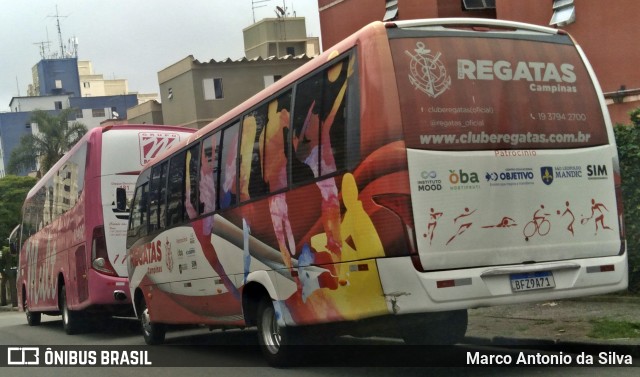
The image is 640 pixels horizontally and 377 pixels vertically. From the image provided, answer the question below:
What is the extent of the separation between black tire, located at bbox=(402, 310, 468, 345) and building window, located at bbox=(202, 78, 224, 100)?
4653 centimetres

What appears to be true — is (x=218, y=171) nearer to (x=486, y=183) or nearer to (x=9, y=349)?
(x=486, y=183)

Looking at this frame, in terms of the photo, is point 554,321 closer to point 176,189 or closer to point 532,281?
point 532,281

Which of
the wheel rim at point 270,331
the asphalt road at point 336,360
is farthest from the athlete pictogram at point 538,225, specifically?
the wheel rim at point 270,331

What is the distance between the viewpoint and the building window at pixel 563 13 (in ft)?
66.3

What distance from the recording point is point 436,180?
7.21m

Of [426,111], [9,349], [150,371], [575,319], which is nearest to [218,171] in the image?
[150,371]

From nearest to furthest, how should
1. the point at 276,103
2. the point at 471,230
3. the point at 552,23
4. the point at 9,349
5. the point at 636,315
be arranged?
the point at 471,230, the point at 276,103, the point at 636,315, the point at 9,349, the point at 552,23

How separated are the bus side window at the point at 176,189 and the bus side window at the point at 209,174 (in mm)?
811

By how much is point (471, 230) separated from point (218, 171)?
4089 millimetres

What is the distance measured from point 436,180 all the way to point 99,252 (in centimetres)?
1013

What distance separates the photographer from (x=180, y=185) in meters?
11.9

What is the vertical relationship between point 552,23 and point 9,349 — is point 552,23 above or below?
above

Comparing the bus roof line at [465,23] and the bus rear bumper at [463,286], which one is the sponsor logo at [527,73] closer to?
the bus roof line at [465,23]

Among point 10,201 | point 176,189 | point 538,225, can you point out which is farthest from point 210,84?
point 538,225
